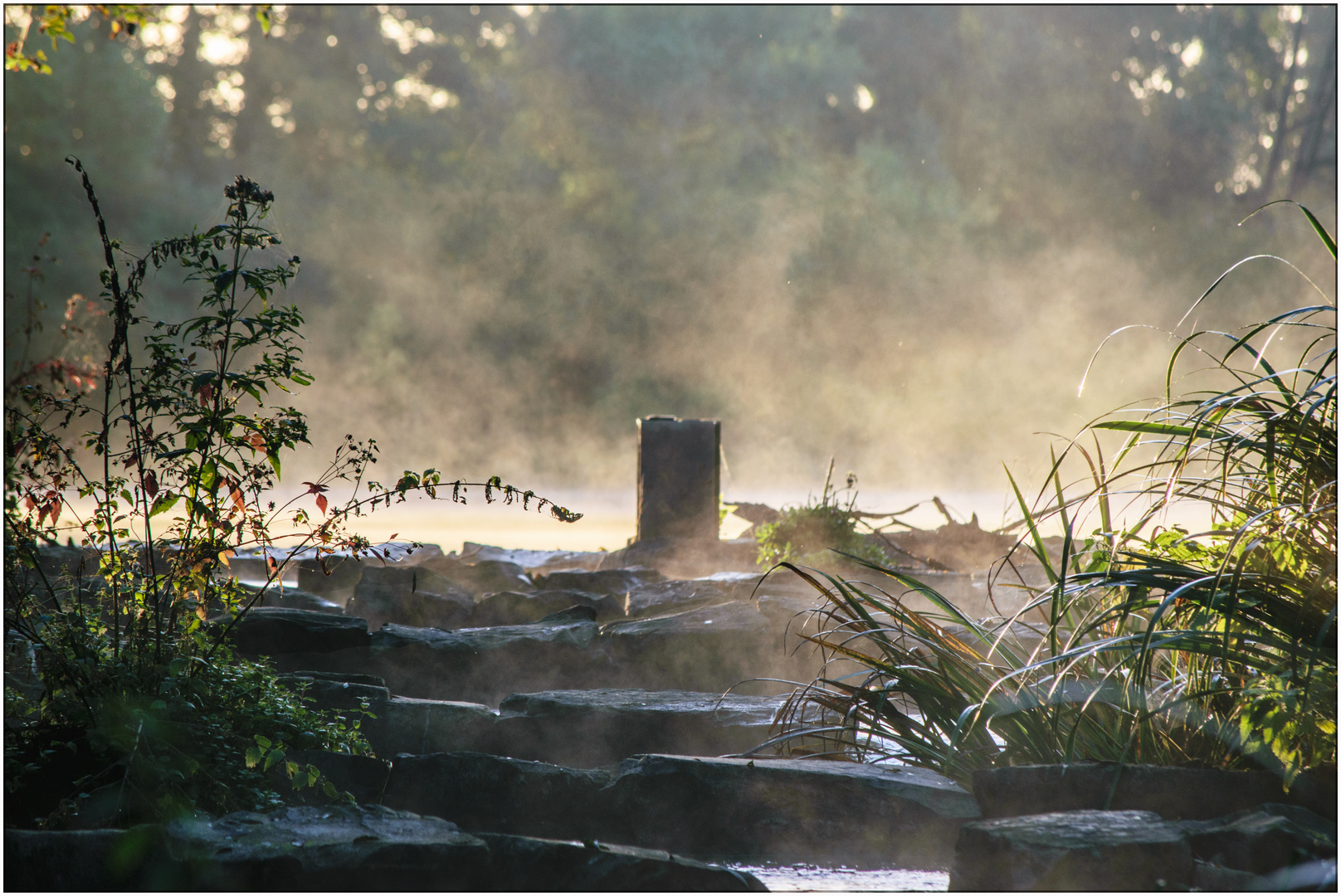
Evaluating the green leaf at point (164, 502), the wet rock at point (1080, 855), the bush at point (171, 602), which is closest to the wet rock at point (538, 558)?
the bush at point (171, 602)

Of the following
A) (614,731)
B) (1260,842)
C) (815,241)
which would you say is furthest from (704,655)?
(815,241)

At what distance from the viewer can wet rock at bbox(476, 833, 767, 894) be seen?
1.47m

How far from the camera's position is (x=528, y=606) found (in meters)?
3.37

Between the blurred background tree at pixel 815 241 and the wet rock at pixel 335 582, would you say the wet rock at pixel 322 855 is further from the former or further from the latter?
the blurred background tree at pixel 815 241

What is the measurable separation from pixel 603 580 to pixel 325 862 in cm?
248

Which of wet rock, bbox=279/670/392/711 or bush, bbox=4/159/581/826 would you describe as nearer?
bush, bbox=4/159/581/826

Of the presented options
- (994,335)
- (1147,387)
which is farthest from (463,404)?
(1147,387)

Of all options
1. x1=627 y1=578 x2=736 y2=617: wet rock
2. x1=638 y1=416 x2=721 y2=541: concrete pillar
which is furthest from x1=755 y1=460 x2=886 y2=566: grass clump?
x1=627 y1=578 x2=736 y2=617: wet rock

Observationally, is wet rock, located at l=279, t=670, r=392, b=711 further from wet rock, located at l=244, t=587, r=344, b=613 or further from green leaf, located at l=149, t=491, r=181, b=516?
wet rock, located at l=244, t=587, r=344, b=613

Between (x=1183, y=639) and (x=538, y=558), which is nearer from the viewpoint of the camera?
(x=1183, y=639)

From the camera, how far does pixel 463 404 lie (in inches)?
595

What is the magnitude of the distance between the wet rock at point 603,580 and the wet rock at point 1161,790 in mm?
2352

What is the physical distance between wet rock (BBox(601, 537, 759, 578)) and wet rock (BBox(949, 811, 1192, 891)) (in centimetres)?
315

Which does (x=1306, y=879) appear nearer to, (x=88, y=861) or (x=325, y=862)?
(x=325, y=862)
